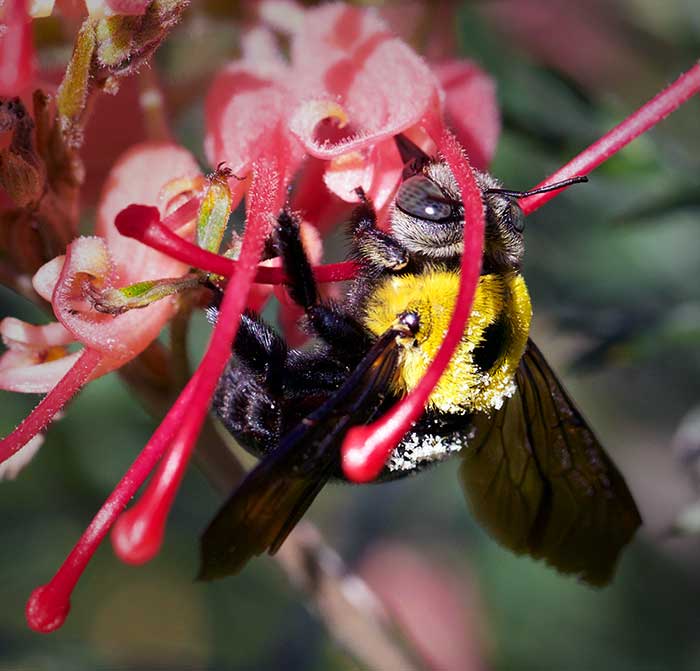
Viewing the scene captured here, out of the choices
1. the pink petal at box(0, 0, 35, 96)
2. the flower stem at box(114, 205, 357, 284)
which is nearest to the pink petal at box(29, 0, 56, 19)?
the pink petal at box(0, 0, 35, 96)

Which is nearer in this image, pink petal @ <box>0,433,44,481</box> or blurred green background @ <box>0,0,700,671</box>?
pink petal @ <box>0,433,44,481</box>

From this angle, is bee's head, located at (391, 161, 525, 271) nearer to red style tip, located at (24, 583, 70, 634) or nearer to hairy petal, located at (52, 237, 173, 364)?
hairy petal, located at (52, 237, 173, 364)

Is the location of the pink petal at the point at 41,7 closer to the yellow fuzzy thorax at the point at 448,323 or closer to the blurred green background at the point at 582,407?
the yellow fuzzy thorax at the point at 448,323

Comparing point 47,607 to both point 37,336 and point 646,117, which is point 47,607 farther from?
point 646,117

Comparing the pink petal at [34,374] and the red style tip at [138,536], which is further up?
the red style tip at [138,536]

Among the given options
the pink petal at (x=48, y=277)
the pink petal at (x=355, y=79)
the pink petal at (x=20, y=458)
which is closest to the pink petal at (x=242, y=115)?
the pink petal at (x=355, y=79)

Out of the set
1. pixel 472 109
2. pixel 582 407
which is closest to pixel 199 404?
pixel 472 109
